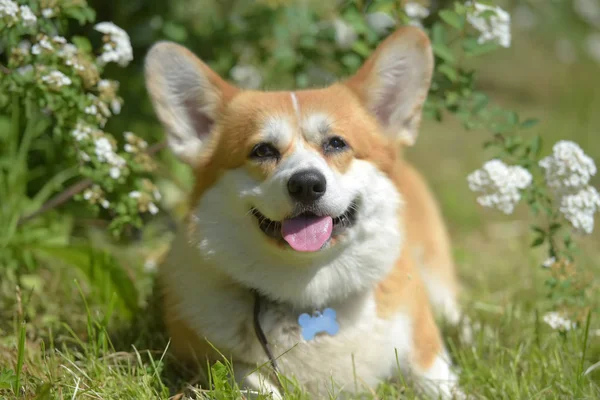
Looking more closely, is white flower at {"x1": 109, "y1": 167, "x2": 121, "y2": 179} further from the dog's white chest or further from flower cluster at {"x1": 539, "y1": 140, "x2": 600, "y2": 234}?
flower cluster at {"x1": 539, "y1": 140, "x2": 600, "y2": 234}

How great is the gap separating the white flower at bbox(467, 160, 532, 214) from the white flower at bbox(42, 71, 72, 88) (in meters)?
1.50

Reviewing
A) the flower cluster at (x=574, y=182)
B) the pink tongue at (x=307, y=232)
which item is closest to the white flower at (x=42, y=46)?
the pink tongue at (x=307, y=232)

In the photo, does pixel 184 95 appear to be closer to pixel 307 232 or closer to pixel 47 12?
pixel 47 12

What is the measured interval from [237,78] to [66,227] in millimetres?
1240

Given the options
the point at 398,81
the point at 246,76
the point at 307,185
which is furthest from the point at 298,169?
the point at 246,76

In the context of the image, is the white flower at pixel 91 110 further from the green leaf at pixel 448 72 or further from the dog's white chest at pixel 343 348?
the green leaf at pixel 448 72

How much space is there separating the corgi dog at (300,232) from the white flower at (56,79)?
0.29 metres

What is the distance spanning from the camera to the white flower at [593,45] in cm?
710

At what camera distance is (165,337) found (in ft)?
7.73

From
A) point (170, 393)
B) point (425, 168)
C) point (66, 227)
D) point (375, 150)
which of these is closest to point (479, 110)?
point (375, 150)

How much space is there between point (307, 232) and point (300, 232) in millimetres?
22

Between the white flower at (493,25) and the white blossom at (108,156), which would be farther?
the white flower at (493,25)

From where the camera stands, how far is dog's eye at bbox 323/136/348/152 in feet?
6.84

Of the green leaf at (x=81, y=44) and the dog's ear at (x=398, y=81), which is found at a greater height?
the green leaf at (x=81, y=44)
